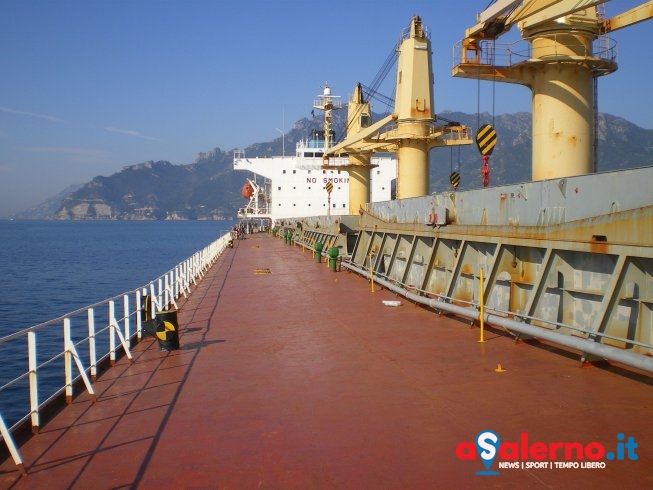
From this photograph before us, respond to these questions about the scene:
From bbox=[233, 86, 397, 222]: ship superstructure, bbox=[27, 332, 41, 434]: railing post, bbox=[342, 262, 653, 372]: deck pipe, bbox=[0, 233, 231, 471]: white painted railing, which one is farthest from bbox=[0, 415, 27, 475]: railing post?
bbox=[233, 86, 397, 222]: ship superstructure

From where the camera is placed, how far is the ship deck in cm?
473

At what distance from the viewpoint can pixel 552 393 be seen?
261 inches

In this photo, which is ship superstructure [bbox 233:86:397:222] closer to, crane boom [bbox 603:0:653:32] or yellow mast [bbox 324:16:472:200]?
yellow mast [bbox 324:16:472:200]

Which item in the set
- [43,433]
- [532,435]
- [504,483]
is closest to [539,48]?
[532,435]

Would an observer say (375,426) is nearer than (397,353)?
Yes

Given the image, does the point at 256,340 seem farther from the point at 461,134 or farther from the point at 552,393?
the point at 461,134

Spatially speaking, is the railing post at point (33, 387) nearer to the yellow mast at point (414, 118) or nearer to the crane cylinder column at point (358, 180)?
the yellow mast at point (414, 118)

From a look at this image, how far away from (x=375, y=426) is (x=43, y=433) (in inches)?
128

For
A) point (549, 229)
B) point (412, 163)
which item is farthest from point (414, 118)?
point (549, 229)

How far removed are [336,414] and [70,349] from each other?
3.18 m

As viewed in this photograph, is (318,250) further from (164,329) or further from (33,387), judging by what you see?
(33,387)

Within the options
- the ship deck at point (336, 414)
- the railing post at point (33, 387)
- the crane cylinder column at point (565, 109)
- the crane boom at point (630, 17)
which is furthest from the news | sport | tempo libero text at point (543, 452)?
the crane boom at point (630, 17)

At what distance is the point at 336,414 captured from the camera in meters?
6.16

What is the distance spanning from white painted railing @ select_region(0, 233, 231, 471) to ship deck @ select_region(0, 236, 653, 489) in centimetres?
27
